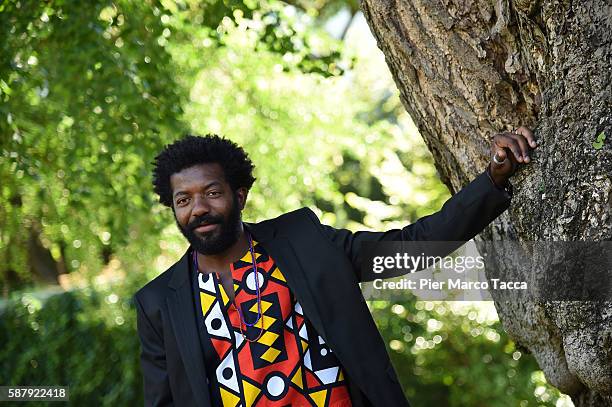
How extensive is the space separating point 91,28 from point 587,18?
10.3 feet

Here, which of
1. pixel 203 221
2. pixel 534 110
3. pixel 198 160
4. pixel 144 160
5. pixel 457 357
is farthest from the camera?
pixel 457 357

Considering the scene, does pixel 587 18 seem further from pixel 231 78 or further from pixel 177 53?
pixel 231 78

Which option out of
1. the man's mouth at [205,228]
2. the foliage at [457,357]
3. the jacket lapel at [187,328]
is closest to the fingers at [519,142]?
the man's mouth at [205,228]

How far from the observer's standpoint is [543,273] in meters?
2.64

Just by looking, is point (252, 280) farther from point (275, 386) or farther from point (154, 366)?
point (154, 366)

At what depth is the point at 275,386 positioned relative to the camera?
2.82m

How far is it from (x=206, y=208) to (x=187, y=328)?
40 centimetres

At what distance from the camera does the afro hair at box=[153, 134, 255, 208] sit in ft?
9.87

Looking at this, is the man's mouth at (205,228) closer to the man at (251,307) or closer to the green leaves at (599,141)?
the man at (251,307)

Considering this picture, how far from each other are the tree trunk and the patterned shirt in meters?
0.69

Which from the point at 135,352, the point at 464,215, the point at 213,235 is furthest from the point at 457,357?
the point at 464,215

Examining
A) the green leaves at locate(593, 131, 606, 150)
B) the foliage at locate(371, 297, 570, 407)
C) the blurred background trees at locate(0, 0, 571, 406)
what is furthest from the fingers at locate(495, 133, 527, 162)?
the foliage at locate(371, 297, 570, 407)

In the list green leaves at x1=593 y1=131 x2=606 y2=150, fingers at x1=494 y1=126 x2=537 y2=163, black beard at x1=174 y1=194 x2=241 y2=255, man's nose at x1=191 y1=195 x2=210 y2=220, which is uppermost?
man's nose at x1=191 y1=195 x2=210 y2=220

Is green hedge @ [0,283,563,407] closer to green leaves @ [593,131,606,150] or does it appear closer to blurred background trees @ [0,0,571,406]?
blurred background trees @ [0,0,571,406]
